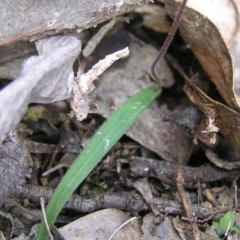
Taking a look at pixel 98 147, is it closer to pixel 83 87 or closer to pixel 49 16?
pixel 83 87

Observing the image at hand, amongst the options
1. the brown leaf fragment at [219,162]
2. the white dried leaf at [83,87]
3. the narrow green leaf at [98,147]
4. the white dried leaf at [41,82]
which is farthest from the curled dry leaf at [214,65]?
the white dried leaf at [41,82]

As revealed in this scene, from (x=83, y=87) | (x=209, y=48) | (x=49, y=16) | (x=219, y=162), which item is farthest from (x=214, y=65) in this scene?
(x=49, y=16)

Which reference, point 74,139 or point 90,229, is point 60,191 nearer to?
point 90,229

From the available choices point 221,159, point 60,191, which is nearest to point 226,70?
point 221,159

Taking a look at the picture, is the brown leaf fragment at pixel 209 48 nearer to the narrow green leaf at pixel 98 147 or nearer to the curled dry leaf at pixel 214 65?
the curled dry leaf at pixel 214 65

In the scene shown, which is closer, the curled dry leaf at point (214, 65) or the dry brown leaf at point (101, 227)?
the dry brown leaf at point (101, 227)

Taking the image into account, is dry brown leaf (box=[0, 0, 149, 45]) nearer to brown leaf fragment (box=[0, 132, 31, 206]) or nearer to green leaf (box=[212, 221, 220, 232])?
brown leaf fragment (box=[0, 132, 31, 206])
